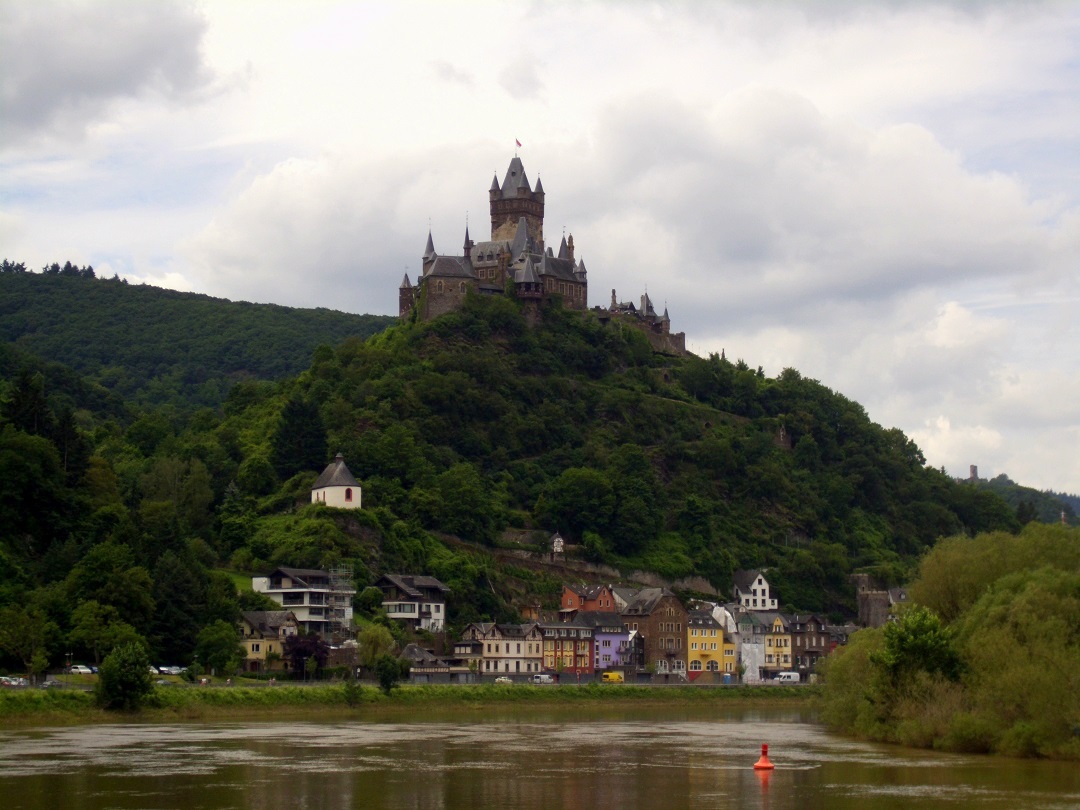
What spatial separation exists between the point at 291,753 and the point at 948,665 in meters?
27.4

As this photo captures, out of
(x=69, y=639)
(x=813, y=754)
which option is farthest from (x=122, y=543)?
(x=813, y=754)

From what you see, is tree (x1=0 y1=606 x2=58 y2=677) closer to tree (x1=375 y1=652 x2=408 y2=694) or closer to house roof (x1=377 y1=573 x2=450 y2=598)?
tree (x1=375 y1=652 x2=408 y2=694)

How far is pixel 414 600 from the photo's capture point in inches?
4828

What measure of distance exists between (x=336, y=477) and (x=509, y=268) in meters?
54.2

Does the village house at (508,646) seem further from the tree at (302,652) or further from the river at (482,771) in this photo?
the river at (482,771)

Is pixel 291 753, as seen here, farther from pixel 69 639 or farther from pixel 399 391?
pixel 399 391

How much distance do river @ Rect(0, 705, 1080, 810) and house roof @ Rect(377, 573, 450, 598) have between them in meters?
39.9

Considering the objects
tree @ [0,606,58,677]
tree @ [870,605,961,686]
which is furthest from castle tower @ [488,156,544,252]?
tree @ [870,605,961,686]

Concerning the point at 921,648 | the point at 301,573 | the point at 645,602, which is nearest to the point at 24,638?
the point at 301,573

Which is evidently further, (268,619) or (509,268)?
(509,268)

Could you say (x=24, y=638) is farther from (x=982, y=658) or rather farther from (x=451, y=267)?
(x=451, y=267)

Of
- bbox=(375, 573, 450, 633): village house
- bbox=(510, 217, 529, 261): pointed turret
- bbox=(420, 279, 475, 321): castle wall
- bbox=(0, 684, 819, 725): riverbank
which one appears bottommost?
bbox=(0, 684, 819, 725): riverbank

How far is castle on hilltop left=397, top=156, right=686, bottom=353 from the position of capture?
174m

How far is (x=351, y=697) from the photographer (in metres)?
94.6
